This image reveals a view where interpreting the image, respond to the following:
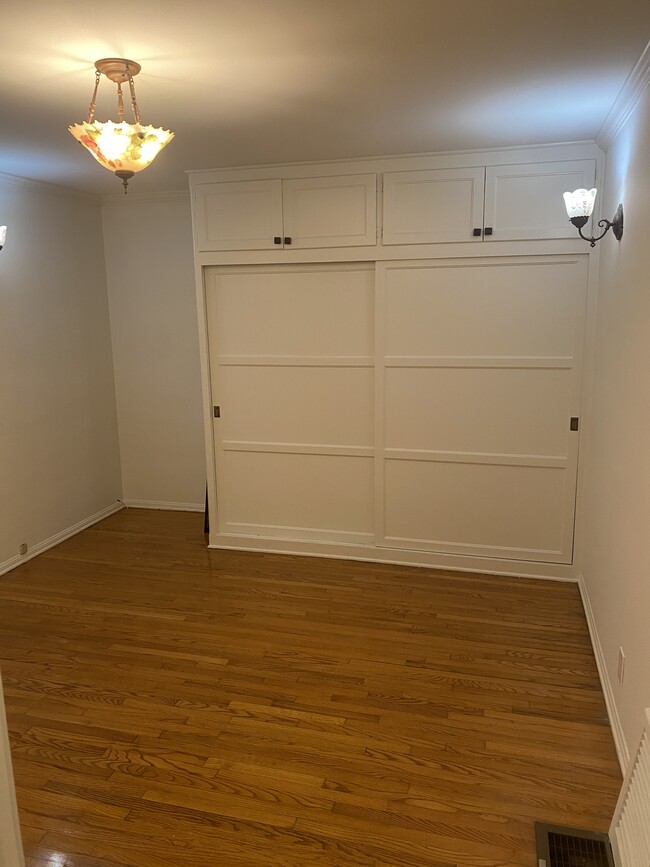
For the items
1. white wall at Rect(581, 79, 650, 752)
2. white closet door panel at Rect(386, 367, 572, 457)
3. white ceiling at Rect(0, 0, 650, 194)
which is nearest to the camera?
white ceiling at Rect(0, 0, 650, 194)

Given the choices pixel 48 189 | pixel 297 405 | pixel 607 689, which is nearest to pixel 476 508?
pixel 297 405

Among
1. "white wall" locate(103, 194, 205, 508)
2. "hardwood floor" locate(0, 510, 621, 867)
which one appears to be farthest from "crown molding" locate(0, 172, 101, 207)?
"hardwood floor" locate(0, 510, 621, 867)

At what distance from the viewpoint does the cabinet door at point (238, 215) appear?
13.2ft

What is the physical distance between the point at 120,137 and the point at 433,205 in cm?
212

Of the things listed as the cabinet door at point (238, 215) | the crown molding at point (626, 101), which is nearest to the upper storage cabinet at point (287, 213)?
the cabinet door at point (238, 215)

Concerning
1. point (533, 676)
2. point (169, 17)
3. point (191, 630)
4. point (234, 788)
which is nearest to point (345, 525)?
point (191, 630)

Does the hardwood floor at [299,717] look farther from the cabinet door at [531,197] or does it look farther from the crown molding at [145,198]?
the crown molding at [145,198]

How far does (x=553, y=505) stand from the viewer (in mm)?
3918

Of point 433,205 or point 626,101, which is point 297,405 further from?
point 626,101

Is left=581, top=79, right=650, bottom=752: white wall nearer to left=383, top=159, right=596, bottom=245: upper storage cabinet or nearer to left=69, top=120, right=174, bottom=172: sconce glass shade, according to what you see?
left=383, top=159, right=596, bottom=245: upper storage cabinet

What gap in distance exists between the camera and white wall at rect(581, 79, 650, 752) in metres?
2.19

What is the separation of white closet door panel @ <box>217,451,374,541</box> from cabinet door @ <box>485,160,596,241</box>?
1.69m

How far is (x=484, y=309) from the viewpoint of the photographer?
12.6 feet

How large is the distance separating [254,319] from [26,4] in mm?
2524
